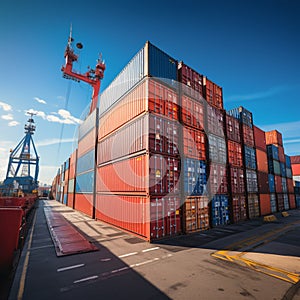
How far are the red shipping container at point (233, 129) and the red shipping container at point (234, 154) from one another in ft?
2.08

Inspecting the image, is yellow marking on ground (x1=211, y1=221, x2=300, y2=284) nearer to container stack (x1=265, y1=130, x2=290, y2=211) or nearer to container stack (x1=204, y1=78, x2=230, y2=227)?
container stack (x1=204, y1=78, x2=230, y2=227)

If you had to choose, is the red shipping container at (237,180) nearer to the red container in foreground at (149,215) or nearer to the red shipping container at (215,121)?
the red shipping container at (215,121)

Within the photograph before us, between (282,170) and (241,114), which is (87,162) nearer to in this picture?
(241,114)

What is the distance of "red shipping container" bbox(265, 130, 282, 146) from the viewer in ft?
104

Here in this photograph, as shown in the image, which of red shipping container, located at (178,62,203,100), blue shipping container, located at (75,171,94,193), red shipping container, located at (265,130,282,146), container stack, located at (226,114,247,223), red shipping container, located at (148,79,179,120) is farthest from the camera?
red shipping container, located at (265,130,282,146)

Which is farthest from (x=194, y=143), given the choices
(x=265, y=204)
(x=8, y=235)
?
→ (x=265, y=204)

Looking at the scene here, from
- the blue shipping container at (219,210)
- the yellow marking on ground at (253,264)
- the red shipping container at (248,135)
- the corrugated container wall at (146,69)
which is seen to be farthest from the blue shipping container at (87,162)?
the red shipping container at (248,135)

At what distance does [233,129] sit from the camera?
67.2 feet

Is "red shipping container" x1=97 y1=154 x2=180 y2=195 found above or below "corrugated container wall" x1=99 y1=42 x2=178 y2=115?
below

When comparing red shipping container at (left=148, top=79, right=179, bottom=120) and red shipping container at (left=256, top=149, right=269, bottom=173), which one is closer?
red shipping container at (left=148, top=79, right=179, bottom=120)

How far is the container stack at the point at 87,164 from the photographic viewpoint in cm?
2180

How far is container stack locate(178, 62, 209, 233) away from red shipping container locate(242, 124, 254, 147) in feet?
28.5

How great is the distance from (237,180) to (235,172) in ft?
2.99

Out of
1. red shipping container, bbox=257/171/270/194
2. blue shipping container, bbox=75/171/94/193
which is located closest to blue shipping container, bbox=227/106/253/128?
red shipping container, bbox=257/171/270/194
